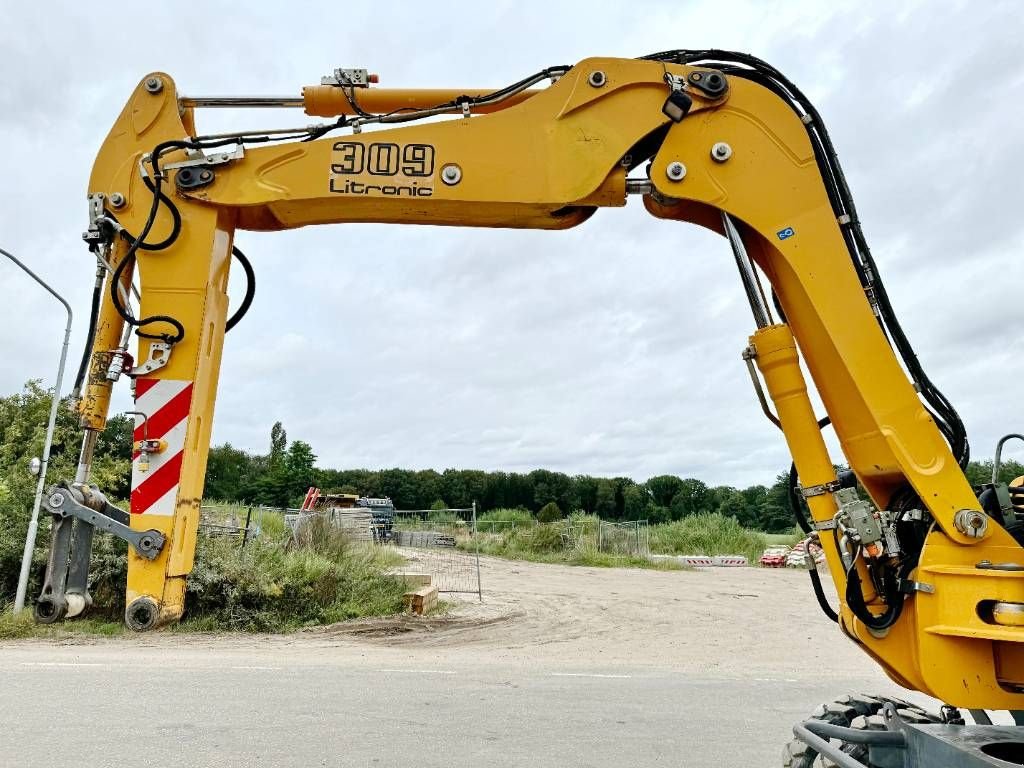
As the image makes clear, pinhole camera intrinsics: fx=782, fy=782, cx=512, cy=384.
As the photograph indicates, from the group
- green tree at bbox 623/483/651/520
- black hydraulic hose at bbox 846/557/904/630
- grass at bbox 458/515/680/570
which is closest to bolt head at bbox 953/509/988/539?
black hydraulic hose at bbox 846/557/904/630

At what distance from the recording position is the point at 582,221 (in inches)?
166

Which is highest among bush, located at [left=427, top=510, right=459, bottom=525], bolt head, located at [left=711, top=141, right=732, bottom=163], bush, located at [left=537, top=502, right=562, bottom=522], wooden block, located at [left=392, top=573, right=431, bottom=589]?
bush, located at [left=537, top=502, right=562, bottom=522]

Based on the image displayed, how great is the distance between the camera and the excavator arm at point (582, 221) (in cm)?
352

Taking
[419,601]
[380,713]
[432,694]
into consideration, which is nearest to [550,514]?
[419,601]

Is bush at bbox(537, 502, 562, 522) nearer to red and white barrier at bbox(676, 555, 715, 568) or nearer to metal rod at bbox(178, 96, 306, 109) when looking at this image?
red and white barrier at bbox(676, 555, 715, 568)

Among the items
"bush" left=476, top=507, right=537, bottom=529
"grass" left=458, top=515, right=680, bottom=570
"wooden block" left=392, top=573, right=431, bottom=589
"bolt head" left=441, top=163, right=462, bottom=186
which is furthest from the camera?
"bush" left=476, top=507, right=537, bottom=529

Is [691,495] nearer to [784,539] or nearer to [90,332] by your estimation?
[784,539]

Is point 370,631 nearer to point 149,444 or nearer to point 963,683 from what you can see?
point 149,444

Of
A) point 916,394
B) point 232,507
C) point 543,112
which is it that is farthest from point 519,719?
point 232,507

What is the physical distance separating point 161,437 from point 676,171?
280 cm

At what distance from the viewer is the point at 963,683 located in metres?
3.20

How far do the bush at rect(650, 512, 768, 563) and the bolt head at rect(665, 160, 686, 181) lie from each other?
2859 centimetres

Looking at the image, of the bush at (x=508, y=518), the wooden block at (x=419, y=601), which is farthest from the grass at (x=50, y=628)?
the bush at (x=508, y=518)

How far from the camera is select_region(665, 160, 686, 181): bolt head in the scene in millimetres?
3902
